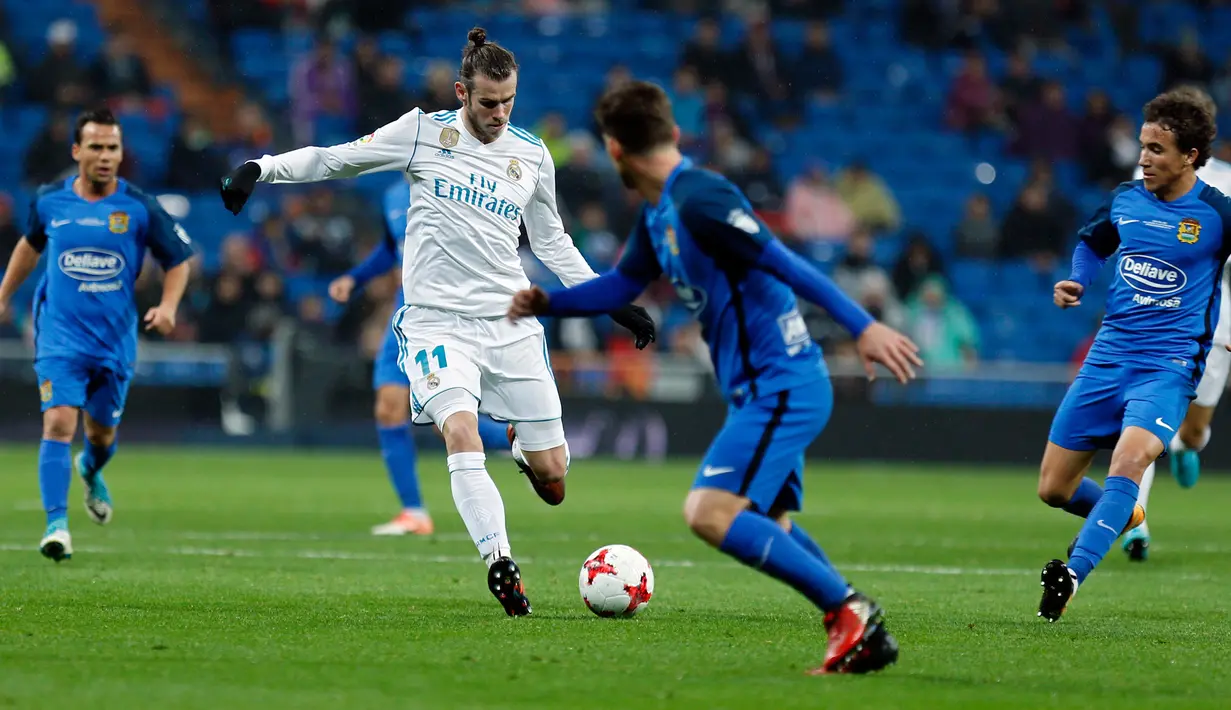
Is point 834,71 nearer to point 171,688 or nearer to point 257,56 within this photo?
point 257,56

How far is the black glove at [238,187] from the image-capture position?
7336 millimetres

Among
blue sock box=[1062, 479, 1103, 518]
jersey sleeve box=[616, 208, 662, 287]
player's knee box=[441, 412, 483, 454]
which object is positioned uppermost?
Result: jersey sleeve box=[616, 208, 662, 287]

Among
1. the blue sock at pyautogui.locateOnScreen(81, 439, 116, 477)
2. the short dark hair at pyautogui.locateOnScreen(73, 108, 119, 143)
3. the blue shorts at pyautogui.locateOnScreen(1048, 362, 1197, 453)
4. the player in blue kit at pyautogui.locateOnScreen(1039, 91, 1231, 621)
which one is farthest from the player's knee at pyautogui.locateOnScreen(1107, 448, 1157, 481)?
the blue sock at pyautogui.locateOnScreen(81, 439, 116, 477)

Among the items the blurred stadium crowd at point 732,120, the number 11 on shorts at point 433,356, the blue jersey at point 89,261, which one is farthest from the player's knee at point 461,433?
the blurred stadium crowd at point 732,120

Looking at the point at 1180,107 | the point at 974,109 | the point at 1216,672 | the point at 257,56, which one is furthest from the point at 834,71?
the point at 1216,672

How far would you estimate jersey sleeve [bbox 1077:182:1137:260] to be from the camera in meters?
8.36

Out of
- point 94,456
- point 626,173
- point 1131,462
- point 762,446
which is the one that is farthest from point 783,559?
point 94,456

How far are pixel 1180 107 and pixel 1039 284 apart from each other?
16.0 meters

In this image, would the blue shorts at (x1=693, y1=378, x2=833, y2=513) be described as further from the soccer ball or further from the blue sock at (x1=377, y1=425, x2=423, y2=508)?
the blue sock at (x1=377, y1=425, x2=423, y2=508)

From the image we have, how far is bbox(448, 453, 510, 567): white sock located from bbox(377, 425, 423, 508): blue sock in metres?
4.16

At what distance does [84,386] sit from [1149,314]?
599cm

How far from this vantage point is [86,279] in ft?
33.4

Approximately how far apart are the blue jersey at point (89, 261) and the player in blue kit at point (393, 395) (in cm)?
142

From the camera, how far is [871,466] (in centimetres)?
2044
